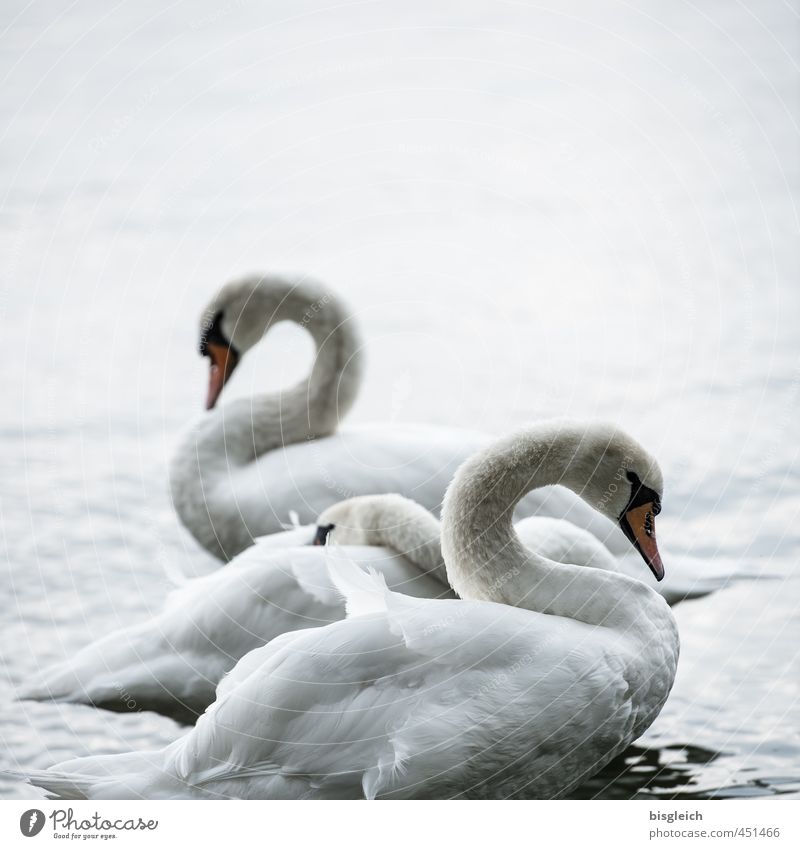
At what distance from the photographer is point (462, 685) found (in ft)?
7.20

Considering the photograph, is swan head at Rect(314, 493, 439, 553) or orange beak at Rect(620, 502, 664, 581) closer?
orange beak at Rect(620, 502, 664, 581)

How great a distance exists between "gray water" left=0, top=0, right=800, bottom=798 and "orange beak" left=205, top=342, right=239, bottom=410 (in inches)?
14.5

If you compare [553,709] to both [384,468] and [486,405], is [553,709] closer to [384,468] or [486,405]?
[384,468]

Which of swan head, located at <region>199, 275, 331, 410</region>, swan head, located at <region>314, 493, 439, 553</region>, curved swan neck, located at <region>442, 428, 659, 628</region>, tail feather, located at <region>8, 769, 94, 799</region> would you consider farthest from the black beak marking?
swan head, located at <region>199, 275, 331, 410</region>

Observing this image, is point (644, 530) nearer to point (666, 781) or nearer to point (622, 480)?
point (622, 480)

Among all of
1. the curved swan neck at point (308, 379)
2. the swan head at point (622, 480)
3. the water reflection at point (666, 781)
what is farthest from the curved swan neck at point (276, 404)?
the water reflection at point (666, 781)

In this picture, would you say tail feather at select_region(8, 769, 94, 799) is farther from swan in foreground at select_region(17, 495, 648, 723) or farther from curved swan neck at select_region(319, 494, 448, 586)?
curved swan neck at select_region(319, 494, 448, 586)

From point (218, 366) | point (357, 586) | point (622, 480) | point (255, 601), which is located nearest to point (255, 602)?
point (255, 601)

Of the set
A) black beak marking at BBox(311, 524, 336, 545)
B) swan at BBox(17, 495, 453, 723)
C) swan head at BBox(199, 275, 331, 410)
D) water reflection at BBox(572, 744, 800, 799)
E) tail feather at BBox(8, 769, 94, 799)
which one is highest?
swan head at BBox(199, 275, 331, 410)

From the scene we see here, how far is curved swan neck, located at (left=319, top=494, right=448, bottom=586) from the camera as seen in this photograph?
2684 mm

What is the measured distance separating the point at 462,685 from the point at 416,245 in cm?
317

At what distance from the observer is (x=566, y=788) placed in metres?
2.37

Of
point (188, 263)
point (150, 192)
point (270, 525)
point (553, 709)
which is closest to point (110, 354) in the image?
point (188, 263)

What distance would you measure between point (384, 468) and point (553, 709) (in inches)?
40.2
